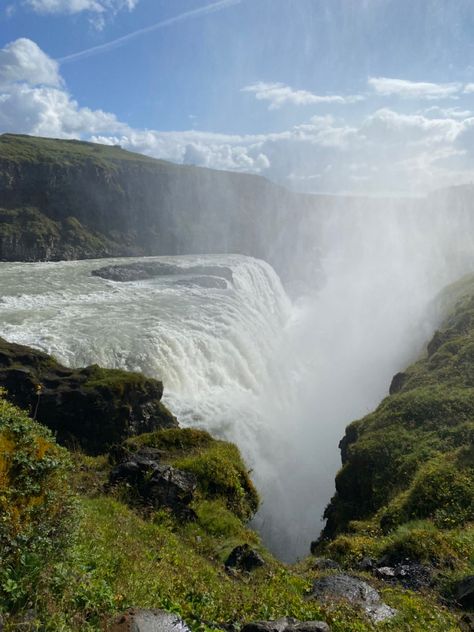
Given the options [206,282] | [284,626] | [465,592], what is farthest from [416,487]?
[206,282]

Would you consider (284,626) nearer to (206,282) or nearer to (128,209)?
(206,282)

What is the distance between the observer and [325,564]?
8.79 meters

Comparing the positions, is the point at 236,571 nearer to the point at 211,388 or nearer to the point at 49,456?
the point at 49,456

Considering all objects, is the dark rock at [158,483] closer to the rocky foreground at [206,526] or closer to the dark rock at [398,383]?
the rocky foreground at [206,526]

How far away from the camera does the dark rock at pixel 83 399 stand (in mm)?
17156

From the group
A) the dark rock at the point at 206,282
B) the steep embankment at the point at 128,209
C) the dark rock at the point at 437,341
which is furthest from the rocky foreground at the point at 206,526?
the steep embankment at the point at 128,209

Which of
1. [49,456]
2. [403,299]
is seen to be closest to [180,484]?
[49,456]

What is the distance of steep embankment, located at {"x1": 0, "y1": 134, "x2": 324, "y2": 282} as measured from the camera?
3019 inches

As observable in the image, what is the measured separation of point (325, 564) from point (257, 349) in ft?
82.5

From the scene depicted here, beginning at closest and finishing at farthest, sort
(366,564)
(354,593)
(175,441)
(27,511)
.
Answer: (27,511), (354,593), (366,564), (175,441)

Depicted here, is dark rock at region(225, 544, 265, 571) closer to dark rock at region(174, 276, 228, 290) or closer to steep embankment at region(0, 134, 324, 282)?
dark rock at region(174, 276, 228, 290)

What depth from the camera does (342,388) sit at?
111ft

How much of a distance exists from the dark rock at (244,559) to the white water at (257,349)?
25.0ft

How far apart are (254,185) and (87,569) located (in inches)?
4531
